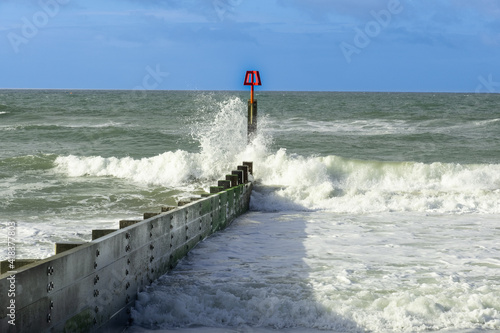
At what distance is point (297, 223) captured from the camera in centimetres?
1098

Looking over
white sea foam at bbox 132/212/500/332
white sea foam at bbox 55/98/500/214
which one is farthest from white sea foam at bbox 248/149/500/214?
white sea foam at bbox 132/212/500/332

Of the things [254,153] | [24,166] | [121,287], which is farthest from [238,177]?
[24,166]

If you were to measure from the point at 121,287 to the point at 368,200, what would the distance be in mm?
8944

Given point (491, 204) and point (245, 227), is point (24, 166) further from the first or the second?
point (491, 204)

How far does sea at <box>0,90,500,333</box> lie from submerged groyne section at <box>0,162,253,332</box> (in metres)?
0.25

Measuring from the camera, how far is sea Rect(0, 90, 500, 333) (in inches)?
219

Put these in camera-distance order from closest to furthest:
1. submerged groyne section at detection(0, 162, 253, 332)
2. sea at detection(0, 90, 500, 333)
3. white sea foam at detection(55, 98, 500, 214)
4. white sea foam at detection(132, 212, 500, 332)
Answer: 1. submerged groyne section at detection(0, 162, 253, 332)
2. white sea foam at detection(132, 212, 500, 332)
3. sea at detection(0, 90, 500, 333)
4. white sea foam at detection(55, 98, 500, 214)

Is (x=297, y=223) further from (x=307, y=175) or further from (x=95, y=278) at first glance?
(x=95, y=278)

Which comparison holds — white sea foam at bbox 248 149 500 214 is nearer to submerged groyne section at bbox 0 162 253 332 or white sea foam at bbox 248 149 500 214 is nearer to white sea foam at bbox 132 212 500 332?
white sea foam at bbox 132 212 500 332

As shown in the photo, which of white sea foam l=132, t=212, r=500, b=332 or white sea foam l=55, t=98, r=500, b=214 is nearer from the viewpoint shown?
white sea foam l=132, t=212, r=500, b=332

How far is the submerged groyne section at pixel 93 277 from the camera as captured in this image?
3619 mm

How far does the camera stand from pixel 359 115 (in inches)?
1843

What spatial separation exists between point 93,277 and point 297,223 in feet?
21.9

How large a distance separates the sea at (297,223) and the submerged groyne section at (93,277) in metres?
0.25
